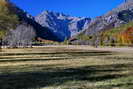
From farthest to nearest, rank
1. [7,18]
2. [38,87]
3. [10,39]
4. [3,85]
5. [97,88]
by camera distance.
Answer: [10,39] → [7,18] → [3,85] → [38,87] → [97,88]

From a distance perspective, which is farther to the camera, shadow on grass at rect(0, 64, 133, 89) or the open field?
shadow on grass at rect(0, 64, 133, 89)

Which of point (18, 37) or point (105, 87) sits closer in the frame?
point (105, 87)

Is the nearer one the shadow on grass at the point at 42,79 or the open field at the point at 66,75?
the open field at the point at 66,75

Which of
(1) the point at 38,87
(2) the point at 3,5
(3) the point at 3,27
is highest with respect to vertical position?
(2) the point at 3,5

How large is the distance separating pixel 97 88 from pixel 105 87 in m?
0.46

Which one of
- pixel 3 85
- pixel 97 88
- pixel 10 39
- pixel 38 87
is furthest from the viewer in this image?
pixel 10 39

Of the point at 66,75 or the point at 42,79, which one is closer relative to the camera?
the point at 42,79

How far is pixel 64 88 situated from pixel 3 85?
387 centimetres

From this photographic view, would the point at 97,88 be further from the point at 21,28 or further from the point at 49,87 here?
the point at 21,28

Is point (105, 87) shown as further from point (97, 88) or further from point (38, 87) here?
point (38, 87)

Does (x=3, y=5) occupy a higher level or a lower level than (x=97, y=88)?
higher

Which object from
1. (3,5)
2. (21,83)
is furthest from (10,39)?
(21,83)

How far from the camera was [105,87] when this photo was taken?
16.8 meters

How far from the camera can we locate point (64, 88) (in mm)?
16766
